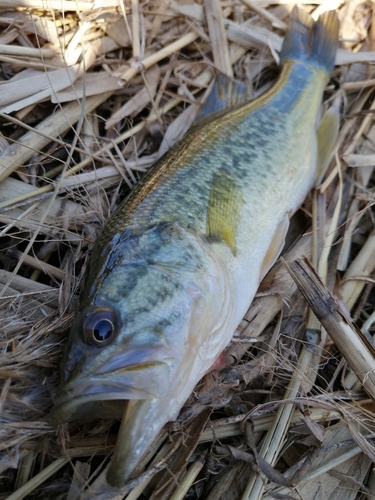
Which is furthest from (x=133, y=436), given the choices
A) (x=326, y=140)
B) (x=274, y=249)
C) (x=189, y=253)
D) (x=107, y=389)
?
(x=326, y=140)

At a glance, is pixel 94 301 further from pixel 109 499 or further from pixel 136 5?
pixel 136 5

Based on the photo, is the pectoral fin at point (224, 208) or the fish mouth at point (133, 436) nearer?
the fish mouth at point (133, 436)

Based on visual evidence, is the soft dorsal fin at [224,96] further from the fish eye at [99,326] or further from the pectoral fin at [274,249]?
the fish eye at [99,326]

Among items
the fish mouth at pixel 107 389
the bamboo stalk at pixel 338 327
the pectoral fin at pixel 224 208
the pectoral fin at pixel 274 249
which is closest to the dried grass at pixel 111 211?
the bamboo stalk at pixel 338 327

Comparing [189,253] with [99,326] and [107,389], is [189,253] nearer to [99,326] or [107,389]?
[99,326]

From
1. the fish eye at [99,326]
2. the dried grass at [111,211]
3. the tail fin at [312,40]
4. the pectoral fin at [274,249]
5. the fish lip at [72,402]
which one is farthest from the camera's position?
the tail fin at [312,40]

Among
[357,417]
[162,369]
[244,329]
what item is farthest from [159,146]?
[357,417]

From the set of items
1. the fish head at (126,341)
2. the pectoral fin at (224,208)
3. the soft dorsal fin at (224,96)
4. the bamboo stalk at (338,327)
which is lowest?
the bamboo stalk at (338,327)
